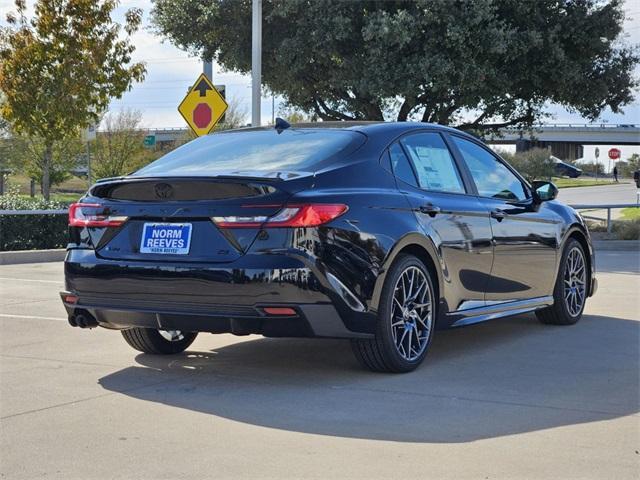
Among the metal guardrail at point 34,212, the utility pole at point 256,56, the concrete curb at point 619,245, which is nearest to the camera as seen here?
the metal guardrail at point 34,212

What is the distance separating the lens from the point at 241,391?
588 cm

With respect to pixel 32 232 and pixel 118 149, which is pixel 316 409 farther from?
pixel 118 149

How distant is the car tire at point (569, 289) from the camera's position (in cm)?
849

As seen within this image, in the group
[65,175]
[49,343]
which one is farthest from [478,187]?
[65,175]

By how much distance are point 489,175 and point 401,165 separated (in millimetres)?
1337

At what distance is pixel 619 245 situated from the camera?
63.2 feet

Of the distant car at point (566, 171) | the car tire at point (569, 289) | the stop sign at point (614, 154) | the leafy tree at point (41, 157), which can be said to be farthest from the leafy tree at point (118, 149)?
the distant car at point (566, 171)

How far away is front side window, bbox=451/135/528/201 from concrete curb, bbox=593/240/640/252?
11.5m

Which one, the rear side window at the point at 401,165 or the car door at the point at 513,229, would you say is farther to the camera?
the car door at the point at 513,229

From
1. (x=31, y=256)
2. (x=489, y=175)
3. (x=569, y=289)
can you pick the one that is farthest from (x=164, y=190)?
(x=31, y=256)

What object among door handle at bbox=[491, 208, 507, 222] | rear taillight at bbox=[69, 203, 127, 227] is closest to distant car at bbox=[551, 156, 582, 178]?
door handle at bbox=[491, 208, 507, 222]

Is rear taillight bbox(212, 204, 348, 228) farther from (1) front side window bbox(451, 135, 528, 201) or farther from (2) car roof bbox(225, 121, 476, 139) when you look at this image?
(1) front side window bbox(451, 135, 528, 201)

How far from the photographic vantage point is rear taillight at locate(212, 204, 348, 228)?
5.69 meters

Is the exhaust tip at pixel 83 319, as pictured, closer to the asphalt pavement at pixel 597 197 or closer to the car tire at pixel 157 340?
the car tire at pixel 157 340
